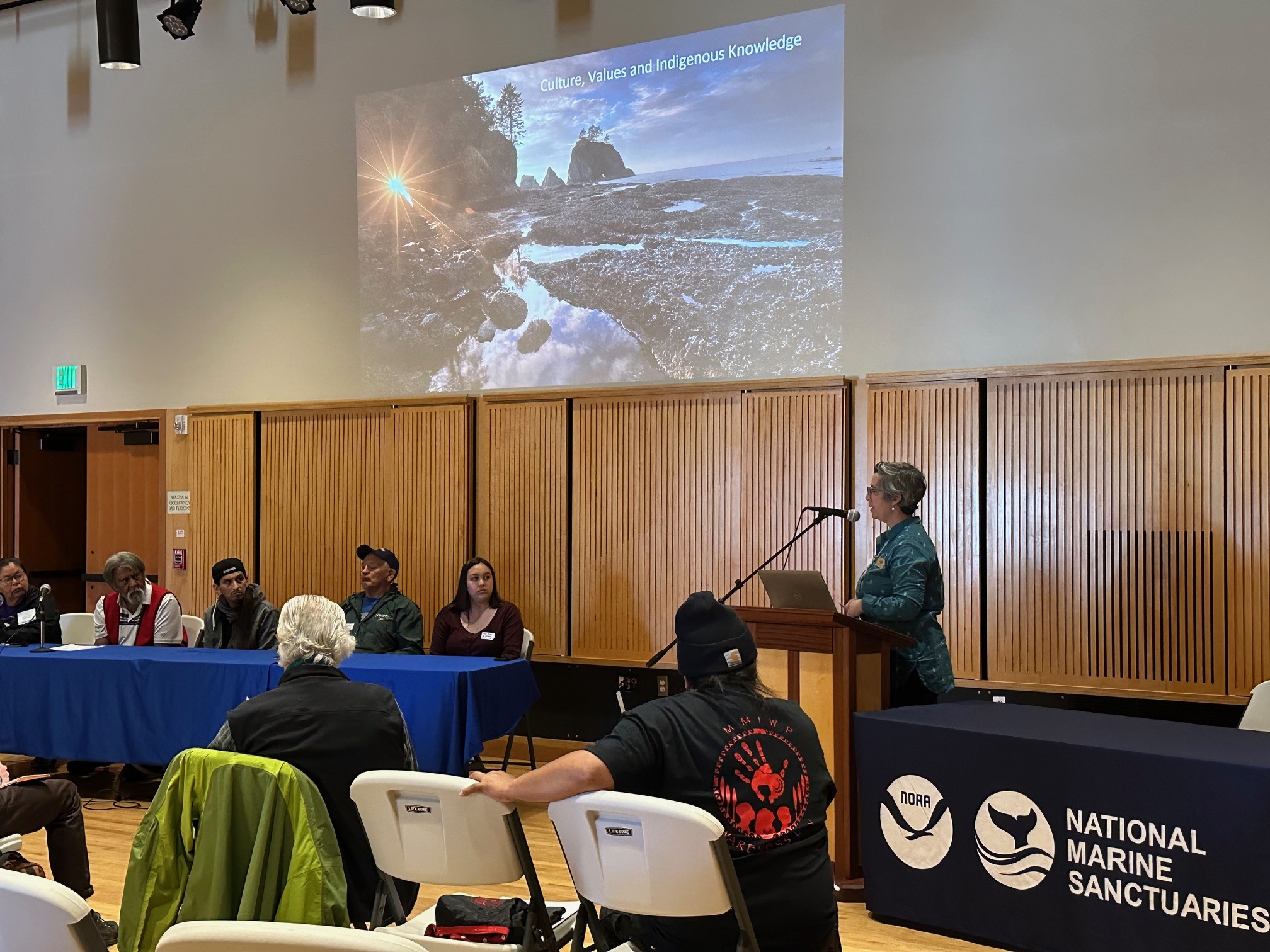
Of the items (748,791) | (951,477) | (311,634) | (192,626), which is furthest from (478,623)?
(748,791)

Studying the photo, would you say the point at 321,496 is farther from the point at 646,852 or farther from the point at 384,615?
the point at 646,852

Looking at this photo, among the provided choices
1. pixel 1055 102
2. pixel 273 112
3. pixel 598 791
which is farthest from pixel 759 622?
pixel 273 112

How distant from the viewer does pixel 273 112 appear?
295 inches

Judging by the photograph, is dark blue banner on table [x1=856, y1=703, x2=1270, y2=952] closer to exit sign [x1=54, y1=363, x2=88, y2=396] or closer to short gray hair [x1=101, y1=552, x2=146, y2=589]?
short gray hair [x1=101, y1=552, x2=146, y2=589]

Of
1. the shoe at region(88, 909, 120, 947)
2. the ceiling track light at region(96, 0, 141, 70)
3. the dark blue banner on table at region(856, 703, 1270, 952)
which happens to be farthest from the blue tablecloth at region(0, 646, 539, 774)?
the ceiling track light at region(96, 0, 141, 70)

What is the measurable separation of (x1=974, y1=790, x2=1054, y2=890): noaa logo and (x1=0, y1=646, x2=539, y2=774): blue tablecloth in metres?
2.19

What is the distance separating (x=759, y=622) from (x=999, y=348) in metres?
2.32

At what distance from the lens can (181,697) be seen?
510 centimetres

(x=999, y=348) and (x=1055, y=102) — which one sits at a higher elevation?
(x=1055, y=102)

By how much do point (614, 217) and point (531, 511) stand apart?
1.82 m

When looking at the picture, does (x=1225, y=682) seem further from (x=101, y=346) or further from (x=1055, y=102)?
(x=101, y=346)

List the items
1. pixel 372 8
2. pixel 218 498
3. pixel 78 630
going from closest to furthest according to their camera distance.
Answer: pixel 372 8, pixel 78 630, pixel 218 498

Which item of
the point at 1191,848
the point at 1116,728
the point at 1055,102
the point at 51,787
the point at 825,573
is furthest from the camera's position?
the point at 825,573

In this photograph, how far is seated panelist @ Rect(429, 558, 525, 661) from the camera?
5.82 metres
